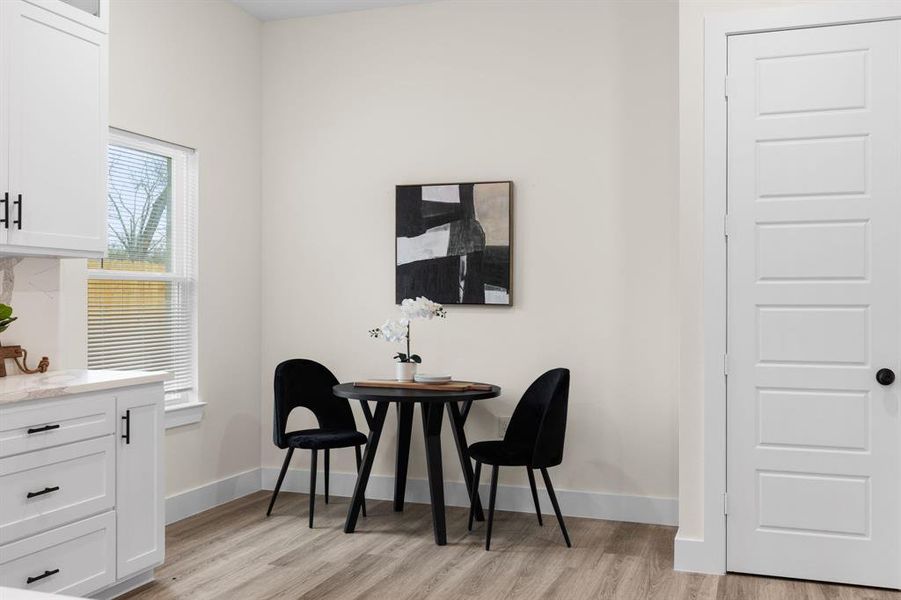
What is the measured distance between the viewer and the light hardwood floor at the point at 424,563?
335 cm

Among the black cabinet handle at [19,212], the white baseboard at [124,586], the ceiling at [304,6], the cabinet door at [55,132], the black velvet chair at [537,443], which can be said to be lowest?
the white baseboard at [124,586]

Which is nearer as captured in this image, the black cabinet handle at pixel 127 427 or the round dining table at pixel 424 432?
the black cabinet handle at pixel 127 427

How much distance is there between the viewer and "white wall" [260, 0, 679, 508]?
445cm

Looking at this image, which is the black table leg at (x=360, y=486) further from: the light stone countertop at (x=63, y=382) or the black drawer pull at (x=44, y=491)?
the black drawer pull at (x=44, y=491)

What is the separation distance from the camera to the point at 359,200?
199 inches

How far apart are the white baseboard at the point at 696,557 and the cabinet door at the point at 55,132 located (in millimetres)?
2862

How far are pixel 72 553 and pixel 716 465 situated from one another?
264cm

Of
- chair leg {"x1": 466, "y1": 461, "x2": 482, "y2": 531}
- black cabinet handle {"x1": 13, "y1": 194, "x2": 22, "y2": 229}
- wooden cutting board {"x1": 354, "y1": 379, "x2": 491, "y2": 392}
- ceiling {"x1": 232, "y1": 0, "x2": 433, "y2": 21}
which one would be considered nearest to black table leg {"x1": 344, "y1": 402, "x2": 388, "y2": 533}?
wooden cutting board {"x1": 354, "y1": 379, "x2": 491, "y2": 392}

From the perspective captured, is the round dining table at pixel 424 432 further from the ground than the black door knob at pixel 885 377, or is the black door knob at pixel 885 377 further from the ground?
the black door knob at pixel 885 377

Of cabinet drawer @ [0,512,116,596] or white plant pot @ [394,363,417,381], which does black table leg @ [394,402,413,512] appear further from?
cabinet drawer @ [0,512,116,596]

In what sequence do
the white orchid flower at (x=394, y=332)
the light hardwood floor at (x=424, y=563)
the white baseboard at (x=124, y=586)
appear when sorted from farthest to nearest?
the white orchid flower at (x=394, y=332), the light hardwood floor at (x=424, y=563), the white baseboard at (x=124, y=586)

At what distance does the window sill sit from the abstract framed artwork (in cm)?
131

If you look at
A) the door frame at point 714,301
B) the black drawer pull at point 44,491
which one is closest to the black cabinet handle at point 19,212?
the black drawer pull at point 44,491

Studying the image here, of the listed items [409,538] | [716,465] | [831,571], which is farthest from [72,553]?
[831,571]
